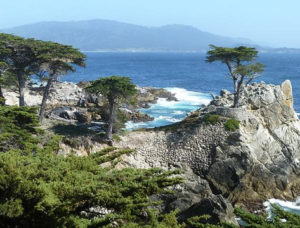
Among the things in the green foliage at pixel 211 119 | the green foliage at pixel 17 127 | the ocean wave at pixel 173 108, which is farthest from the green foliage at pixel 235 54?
the green foliage at pixel 17 127

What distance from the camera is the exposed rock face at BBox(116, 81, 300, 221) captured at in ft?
82.9

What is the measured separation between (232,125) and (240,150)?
2.35 meters

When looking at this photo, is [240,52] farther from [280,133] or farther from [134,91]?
[134,91]

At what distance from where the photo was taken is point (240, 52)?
3045 centimetres

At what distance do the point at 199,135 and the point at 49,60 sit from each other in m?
13.1

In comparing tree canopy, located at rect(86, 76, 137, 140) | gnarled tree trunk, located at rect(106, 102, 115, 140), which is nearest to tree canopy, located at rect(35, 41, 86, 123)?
tree canopy, located at rect(86, 76, 137, 140)

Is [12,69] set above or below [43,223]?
above

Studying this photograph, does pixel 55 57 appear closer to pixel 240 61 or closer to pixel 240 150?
pixel 240 61

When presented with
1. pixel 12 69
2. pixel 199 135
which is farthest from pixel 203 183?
pixel 12 69

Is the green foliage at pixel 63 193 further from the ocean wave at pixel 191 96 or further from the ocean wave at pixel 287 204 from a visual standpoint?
the ocean wave at pixel 191 96

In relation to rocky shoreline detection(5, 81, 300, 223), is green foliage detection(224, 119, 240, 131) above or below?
above

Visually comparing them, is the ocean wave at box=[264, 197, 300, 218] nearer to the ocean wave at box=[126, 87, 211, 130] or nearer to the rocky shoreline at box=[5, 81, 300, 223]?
the rocky shoreline at box=[5, 81, 300, 223]

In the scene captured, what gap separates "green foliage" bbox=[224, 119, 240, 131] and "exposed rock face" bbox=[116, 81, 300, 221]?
321 millimetres

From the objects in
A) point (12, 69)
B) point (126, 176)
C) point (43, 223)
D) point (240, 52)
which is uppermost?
point (240, 52)
